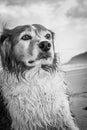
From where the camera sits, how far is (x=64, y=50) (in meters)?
1.38

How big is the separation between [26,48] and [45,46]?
→ 7 cm

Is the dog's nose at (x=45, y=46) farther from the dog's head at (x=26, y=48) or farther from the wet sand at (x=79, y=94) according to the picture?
the wet sand at (x=79, y=94)

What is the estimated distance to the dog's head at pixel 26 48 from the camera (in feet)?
3.84

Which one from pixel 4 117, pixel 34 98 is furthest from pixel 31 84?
pixel 4 117

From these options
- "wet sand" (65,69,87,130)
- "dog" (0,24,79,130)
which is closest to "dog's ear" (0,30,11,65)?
"dog" (0,24,79,130)

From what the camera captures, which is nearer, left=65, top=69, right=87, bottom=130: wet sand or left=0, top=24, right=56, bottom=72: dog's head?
left=0, top=24, right=56, bottom=72: dog's head

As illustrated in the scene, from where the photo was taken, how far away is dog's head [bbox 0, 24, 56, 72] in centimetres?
117

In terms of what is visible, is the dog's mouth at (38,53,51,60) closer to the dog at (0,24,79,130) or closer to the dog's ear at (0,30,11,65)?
the dog at (0,24,79,130)

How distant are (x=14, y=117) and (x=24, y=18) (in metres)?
0.43

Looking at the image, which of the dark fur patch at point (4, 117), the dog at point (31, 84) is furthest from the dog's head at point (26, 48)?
the dark fur patch at point (4, 117)

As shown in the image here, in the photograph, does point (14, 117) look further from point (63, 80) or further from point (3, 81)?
point (63, 80)

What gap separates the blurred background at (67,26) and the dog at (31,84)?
0.23 ft

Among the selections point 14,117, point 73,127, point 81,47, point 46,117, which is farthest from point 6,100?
point 81,47

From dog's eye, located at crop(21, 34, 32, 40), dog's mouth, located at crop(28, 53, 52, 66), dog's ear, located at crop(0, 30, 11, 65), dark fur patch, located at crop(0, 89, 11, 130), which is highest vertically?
dog's eye, located at crop(21, 34, 32, 40)
